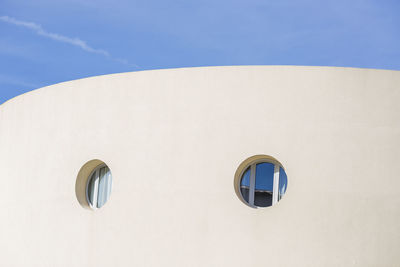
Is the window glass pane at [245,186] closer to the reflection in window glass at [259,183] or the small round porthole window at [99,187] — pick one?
the reflection in window glass at [259,183]

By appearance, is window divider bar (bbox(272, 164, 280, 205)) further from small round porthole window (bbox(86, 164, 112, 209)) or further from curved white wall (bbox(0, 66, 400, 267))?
small round porthole window (bbox(86, 164, 112, 209))

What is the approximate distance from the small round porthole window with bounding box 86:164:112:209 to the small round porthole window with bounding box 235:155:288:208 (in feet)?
8.43

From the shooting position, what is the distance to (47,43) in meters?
99.3

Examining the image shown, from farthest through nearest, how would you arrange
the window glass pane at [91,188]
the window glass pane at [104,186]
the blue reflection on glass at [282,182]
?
the window glass pane at [91,188] < the window glass pane at [104,186] < the blue reflection on glass at [282,182]

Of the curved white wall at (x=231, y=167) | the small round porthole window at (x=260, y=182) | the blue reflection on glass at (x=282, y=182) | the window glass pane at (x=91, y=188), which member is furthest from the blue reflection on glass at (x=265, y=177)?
the window glass pane at (x=91, y=188)

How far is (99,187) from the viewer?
38.4ft

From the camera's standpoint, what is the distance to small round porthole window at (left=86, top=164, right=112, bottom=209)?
11.5 meters

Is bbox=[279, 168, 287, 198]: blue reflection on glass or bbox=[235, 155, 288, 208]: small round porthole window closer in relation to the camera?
bbox=[279, 168, 287, 198]: blue reflection on glass

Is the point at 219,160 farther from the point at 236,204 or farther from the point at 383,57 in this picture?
the point at 383,57

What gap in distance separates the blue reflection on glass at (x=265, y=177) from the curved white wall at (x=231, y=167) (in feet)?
→ 1.58

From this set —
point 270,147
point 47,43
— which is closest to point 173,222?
point 270,147

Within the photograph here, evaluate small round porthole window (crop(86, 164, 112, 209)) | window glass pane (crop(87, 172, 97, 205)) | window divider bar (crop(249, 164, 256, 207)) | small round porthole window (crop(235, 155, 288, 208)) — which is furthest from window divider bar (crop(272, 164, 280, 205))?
window glass pane (crop(87, 172, 97, 205))

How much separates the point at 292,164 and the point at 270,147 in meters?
0.45

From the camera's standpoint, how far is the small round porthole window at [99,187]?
11.5 m
